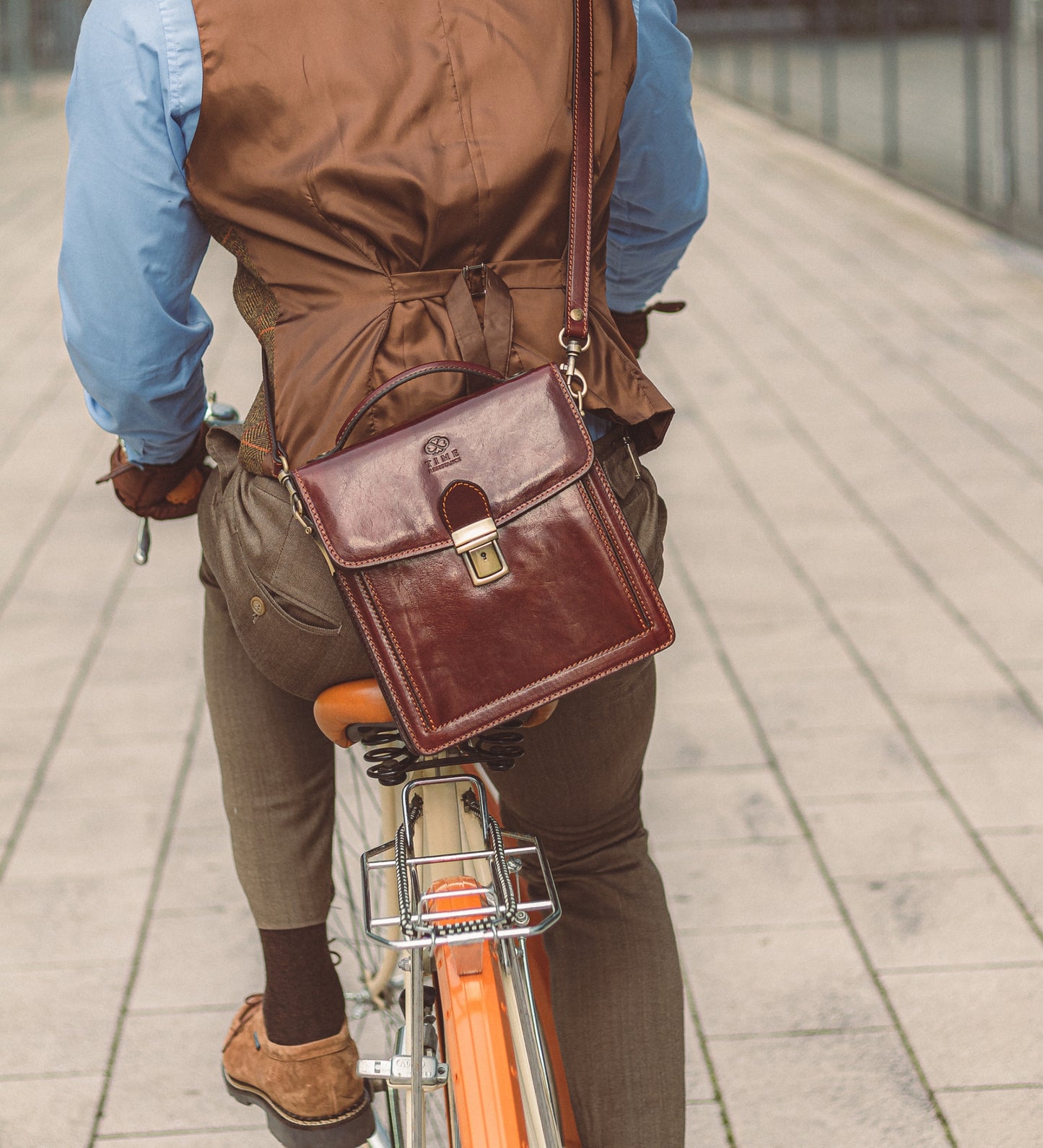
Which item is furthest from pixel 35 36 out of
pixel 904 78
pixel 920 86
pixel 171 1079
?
pixel 171 1079

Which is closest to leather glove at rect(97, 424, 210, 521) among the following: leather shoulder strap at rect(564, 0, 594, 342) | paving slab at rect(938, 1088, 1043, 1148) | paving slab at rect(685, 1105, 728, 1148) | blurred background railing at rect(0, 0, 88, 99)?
leather shoulder strap at rect(564, 0, 594, 342)

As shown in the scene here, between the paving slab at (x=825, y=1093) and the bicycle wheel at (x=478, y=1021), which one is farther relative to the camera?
the paving slab at (x=825, y=1093)

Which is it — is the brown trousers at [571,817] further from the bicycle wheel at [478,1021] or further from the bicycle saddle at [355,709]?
the bicycle wheel at [478,1021]

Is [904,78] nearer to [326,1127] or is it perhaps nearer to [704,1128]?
[704,1128]

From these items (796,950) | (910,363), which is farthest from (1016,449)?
(796,950)

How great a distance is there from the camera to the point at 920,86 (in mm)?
11461

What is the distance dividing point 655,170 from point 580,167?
0.37 m

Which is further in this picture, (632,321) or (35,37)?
(35,37)

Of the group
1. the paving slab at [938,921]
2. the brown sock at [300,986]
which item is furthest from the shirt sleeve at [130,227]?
the paving slab at [938,921]

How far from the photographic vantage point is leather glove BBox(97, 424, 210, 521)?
6.55 feet

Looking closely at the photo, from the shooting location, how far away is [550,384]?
160 cm

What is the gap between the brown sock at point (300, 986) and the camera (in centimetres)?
215

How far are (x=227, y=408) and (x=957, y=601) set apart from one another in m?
2.89

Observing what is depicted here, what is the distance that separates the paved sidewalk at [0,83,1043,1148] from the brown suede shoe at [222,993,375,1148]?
0.30 meters
